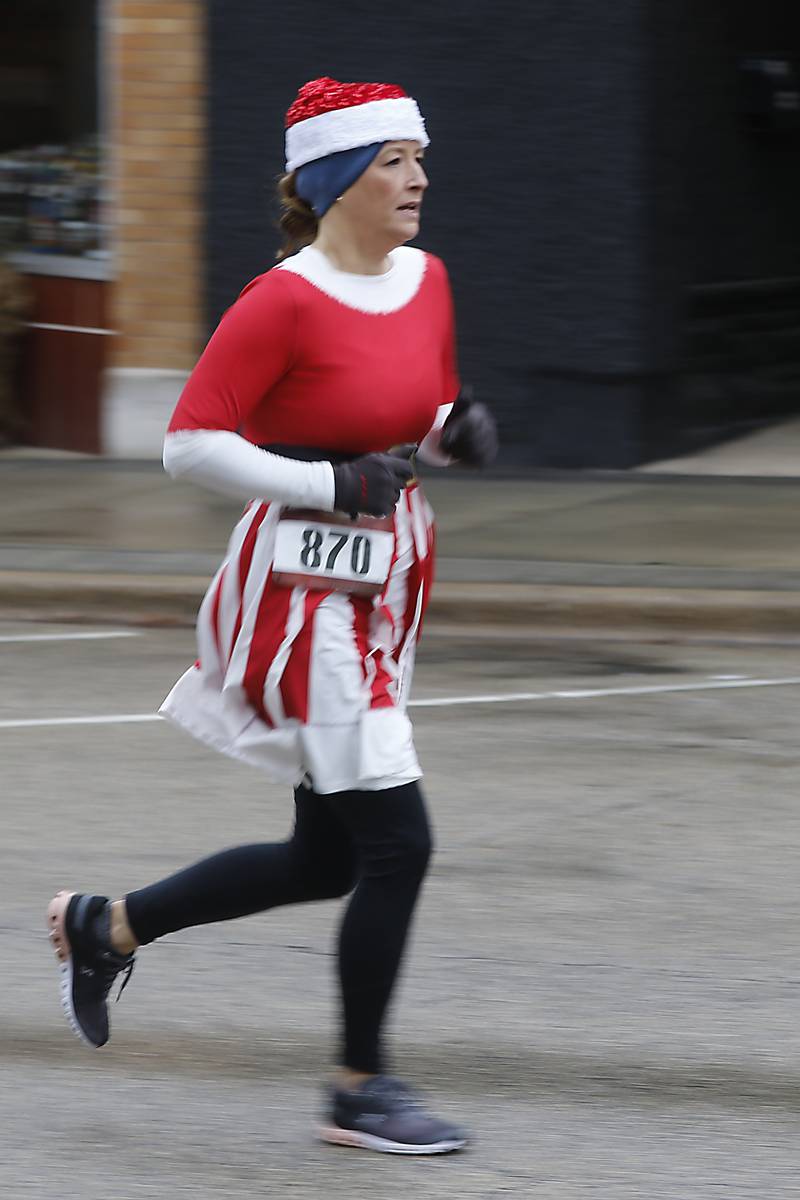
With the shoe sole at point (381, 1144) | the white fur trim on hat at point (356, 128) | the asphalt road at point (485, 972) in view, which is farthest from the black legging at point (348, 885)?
the white fur trim on hat at point (356, 128)

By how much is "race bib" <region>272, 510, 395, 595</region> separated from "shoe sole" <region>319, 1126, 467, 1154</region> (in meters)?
0.94

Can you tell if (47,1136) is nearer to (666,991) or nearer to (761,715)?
(666,991)

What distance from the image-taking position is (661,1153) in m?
3.95

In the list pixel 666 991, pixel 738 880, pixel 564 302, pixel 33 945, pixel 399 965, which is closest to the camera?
pixel 399 965

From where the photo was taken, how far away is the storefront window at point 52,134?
14.6 metres

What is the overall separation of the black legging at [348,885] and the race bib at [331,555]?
1.17 ft

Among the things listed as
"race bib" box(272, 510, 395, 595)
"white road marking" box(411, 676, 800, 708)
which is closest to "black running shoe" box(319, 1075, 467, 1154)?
"race bib" box(272, 510, 395, 595)

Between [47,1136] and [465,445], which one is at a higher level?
[465,445]

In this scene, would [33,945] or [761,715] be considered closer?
[33,945]

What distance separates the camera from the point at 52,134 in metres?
14.9

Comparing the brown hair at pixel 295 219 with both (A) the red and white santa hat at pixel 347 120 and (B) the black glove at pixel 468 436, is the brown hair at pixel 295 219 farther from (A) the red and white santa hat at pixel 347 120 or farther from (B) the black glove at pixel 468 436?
(B) the black glove at pixel 468 436

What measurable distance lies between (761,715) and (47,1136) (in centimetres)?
412

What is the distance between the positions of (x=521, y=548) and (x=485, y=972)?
5671 millimetres

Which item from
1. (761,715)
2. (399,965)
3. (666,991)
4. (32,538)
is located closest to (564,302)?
(32,538)
